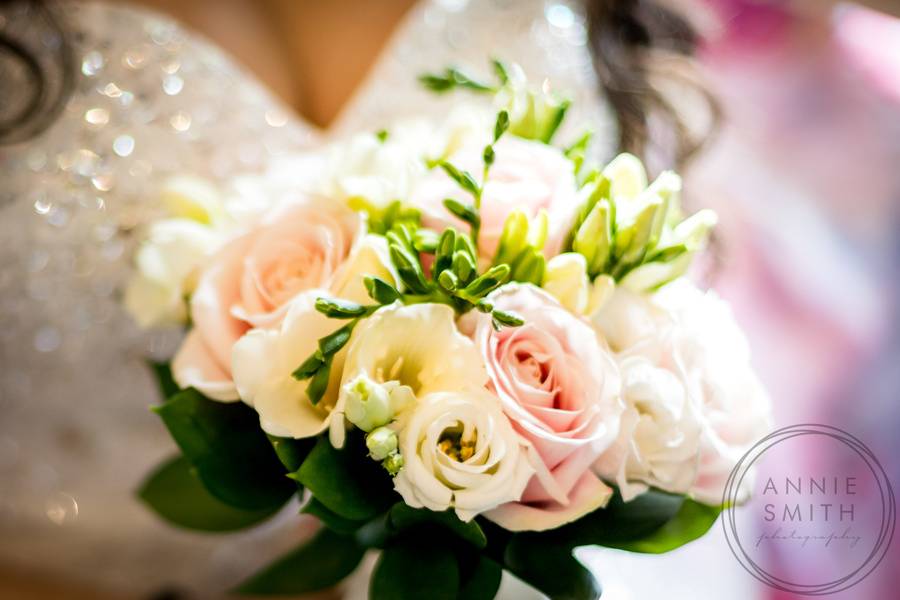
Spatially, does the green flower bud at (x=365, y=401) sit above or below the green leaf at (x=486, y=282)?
below

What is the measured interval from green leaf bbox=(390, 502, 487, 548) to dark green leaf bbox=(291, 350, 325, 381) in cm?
9

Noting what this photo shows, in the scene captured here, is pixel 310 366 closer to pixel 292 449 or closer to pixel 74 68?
pixel 292 449

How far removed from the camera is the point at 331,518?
46 centimetres

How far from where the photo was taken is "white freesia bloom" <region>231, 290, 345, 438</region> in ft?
1.41

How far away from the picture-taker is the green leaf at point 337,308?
1.32 feet

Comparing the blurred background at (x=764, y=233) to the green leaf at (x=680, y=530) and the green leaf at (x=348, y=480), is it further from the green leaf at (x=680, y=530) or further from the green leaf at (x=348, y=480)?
the green leaf at (x=348, y=480)

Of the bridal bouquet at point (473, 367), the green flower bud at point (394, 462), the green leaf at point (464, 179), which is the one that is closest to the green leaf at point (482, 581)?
the bridal bouquet at point (473, 367)

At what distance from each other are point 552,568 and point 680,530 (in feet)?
0.29

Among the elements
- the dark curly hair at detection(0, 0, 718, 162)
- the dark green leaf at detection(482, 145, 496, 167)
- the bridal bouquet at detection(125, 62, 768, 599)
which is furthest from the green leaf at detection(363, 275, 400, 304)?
the dark curly hair at detection(0, 0, 718, 162)

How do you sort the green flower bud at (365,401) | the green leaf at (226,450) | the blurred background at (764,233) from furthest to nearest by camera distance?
the blurred background at (764,233), the green leaf at (226,450), the green flower bud at (365,401)

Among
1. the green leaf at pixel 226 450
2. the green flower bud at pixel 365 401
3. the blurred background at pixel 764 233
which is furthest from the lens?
the blurred background at pixel 764 233

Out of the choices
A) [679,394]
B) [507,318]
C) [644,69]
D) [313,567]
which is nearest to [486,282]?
[507,318]

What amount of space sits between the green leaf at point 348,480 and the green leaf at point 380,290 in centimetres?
9

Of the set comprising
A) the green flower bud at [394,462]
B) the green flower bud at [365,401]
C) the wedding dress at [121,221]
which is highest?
the green flower bud at [365,401]
